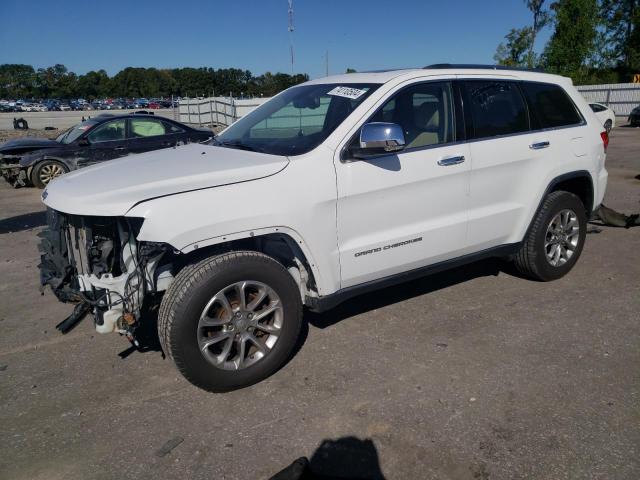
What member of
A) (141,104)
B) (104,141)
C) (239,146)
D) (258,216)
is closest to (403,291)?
(239,146)

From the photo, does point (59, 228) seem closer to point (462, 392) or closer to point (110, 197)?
point (110, 197)

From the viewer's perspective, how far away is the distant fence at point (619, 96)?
3181 centimetres

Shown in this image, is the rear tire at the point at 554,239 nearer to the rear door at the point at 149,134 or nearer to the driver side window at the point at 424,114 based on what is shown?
the driver side window at the point at 424,114

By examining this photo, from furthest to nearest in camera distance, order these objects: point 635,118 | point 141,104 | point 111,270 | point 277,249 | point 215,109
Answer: point 141,104
point 215,109
point 635,118
point 277,249
point 111,270

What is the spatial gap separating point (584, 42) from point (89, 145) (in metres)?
39.7

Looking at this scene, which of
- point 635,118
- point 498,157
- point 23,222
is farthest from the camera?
point 635,118

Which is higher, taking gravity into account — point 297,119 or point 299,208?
point 297,119

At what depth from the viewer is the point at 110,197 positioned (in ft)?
9.58

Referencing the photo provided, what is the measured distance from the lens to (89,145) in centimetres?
1029

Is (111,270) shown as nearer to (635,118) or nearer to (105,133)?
(105,133)

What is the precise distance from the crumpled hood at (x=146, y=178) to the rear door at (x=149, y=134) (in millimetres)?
7014

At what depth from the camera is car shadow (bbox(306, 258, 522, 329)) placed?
440cm

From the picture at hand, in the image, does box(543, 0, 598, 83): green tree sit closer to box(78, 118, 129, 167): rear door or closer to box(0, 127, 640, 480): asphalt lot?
box(78, 118, 129, 167): rear door

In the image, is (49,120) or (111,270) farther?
(49,120)
